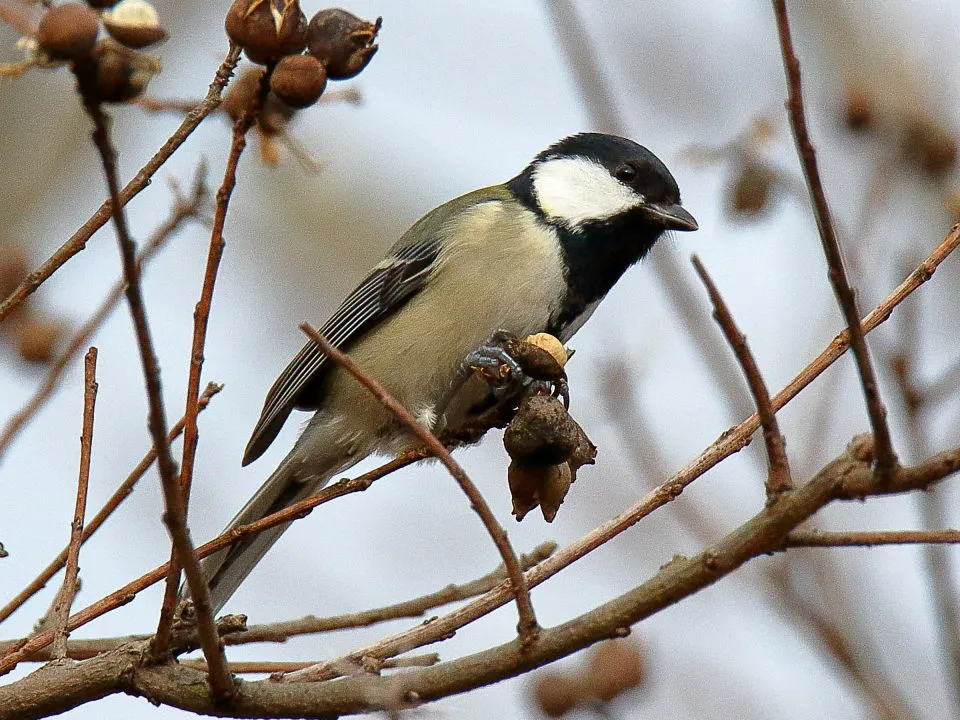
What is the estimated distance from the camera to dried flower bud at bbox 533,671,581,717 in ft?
9.28

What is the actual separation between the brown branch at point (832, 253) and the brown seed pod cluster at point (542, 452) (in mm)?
789

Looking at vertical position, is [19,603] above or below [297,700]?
above

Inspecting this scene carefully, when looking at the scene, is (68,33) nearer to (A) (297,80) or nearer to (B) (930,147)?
(A) (297,80)

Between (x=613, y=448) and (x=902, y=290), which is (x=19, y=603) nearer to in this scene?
(x=902, y=290)

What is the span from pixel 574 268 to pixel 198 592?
199cm

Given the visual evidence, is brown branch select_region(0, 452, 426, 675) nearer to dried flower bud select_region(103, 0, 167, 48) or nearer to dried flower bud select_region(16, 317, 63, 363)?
dried flower bud select_region(103, 0, 167, 48)

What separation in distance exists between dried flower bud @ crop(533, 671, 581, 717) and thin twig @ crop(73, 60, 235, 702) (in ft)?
3.89

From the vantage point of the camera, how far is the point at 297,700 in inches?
71.8

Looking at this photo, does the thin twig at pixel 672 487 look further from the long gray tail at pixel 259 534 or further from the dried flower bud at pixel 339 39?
the dried flower bud at pixel 339 39

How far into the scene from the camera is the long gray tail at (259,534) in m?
3.11

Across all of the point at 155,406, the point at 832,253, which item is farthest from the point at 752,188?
the point at 155,406

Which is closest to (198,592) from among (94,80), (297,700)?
(297,700)

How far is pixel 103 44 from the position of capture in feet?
5.00

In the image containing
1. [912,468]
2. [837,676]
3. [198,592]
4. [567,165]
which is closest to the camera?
[912,468]
